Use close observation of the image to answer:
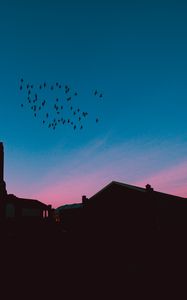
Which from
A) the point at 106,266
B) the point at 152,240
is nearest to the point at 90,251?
the point at 106,266

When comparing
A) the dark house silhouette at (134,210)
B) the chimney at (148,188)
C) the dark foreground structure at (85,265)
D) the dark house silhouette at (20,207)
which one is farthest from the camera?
the chimney at (148,188)

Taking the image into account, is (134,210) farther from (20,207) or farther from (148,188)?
(20,207)

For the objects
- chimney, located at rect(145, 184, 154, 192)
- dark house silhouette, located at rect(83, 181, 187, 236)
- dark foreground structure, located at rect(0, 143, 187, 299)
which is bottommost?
dark foreground structure, located at rect(0, 143, 187, 299)

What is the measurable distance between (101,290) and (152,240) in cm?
638

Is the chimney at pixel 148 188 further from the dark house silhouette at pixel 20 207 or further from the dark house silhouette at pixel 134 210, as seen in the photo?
the dark house silhouette at pixel 20 207

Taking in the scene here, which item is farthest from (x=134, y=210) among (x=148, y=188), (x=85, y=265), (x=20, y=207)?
(x=85, y=265)

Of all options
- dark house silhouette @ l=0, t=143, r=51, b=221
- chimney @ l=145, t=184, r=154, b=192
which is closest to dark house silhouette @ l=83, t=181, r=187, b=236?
chimney @ l=145, t=184, r=154, b=192

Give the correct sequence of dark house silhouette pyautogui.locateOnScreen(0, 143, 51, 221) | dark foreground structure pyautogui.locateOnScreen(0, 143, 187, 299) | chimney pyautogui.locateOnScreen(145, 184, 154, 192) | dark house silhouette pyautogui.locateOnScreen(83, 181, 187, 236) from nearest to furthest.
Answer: dark foreground structure pyautogui.locateOnScreen(0, 143, 187, 299)
dark house silhouette pyautogui.locateOnScreen(0, 143, 51, 221)
dark house silhouette pyautogui.locateOnScreen(83, 181, 187, 236)
chimney pyautogui.locateOnScreen(145, 184, 154, 192)

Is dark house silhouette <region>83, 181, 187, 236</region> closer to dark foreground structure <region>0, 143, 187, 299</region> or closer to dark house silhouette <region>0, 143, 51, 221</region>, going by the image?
dark foreground structure <region>0, 143, 187, 299</region>

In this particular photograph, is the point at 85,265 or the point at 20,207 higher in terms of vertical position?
the point at 20,207

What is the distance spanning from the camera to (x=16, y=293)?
8820 mm

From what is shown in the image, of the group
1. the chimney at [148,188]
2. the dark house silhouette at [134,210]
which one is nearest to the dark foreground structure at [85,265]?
the dark house silhouette at [134,210]

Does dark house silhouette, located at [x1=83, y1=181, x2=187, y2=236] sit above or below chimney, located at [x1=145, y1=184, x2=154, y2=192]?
below

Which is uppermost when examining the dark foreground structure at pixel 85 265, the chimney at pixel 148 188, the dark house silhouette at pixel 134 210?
the chimney at pixel 148 188
